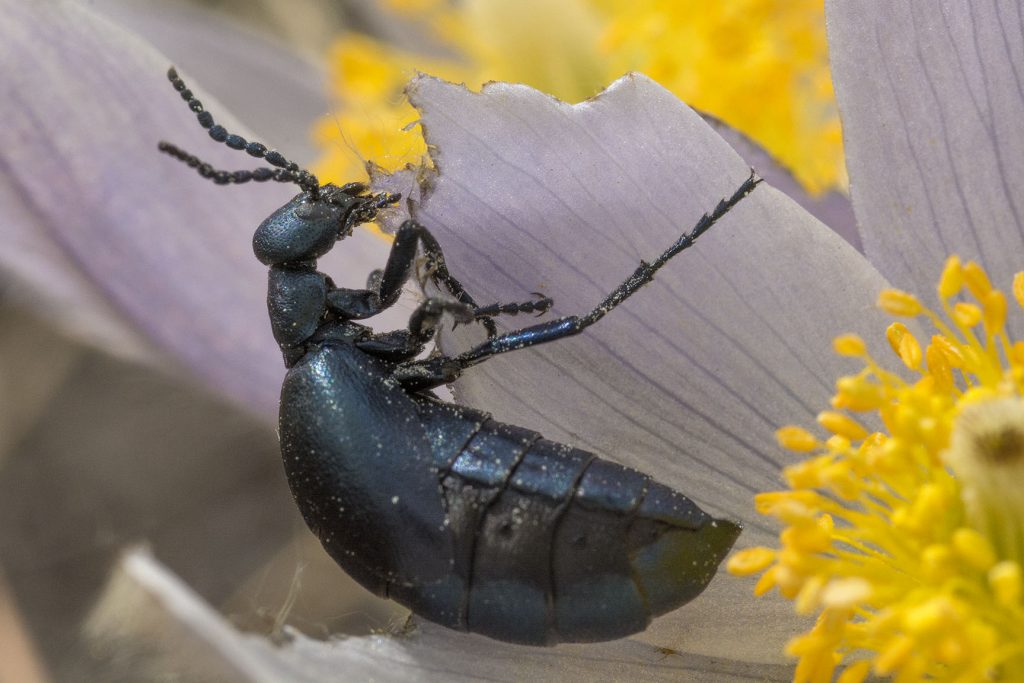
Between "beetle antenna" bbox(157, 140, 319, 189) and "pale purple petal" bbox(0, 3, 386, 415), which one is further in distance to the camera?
"pale purple petal" bbox(0, 3, 386, 415)

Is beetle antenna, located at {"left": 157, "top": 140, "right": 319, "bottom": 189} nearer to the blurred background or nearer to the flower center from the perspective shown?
the flower center

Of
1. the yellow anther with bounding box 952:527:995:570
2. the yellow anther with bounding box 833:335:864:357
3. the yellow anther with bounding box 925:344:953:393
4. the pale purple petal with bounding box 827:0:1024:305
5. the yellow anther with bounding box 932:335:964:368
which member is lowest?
the yellow anther with bounding box 952:527:995:570

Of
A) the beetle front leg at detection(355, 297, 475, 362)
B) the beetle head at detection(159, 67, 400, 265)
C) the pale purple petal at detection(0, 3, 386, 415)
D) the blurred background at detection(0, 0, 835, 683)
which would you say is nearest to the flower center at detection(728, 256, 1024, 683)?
the beetle front leg at detection(355, 297, 475, 362)

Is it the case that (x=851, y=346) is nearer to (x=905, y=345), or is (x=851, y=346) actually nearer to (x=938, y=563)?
(x=905, y=345)

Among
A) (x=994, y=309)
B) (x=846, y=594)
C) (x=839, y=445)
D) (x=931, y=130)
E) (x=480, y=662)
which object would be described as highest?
(x=931, y=130)

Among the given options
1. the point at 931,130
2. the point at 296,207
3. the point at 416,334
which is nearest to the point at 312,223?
the point at 296,207

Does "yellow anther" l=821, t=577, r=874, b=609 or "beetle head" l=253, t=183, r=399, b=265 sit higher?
"beetle head" l=253, t=183, r=399, b=265

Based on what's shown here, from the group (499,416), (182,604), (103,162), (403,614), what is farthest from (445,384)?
(103,162)
